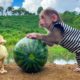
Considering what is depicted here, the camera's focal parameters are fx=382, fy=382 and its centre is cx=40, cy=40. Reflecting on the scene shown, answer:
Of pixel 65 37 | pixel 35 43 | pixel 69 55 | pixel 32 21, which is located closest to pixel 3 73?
pixel 35 43

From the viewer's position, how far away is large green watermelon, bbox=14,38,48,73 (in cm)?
806

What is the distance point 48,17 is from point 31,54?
89 cm

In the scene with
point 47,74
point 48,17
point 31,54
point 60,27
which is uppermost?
point 48,17

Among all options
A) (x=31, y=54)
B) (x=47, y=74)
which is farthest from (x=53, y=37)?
(x=47, y=74)

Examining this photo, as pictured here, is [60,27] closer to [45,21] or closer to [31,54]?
[45,21]

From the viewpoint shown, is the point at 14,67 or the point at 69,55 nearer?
the point at 14,67

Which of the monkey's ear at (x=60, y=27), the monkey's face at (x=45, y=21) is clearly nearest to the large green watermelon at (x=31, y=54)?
the monkey's face at (x=45, y=21)

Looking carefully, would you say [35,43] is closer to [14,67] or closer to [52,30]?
[52,30]

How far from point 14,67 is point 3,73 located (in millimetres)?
683

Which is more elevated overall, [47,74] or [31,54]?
[31,54]

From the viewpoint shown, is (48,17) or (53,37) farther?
(48,17)

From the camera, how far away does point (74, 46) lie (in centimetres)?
823

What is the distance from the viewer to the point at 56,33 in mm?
8023

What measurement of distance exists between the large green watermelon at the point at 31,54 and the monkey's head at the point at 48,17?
394 mm
